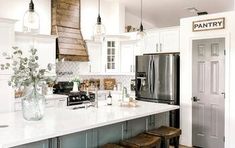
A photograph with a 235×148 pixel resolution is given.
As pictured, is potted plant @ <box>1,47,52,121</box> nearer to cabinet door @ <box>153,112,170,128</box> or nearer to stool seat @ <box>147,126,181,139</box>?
stool seat @ <box>147,126,181,139</box>

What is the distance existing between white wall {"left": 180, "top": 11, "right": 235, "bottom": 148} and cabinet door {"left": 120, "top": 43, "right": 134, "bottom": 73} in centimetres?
165

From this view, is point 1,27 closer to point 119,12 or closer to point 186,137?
point 119,12

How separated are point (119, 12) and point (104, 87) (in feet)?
7.04

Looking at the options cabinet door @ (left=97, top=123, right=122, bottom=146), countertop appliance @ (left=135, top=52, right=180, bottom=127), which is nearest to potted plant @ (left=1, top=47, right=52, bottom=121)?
cabinet door @ (left=97, top=123, right=122, bottom=146)

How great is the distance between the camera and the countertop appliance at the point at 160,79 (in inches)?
204

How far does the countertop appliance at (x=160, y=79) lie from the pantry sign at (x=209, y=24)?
69cm

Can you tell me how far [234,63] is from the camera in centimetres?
441

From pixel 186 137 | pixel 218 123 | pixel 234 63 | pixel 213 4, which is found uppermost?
pixel 213 4

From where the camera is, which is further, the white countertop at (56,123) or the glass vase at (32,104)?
the glass vase at (32,104)

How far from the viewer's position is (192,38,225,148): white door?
457cm

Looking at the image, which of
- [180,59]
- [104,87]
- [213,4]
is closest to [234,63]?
[180,59]

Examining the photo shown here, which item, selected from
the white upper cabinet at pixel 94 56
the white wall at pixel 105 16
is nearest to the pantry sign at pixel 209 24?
the white wall at pixel 105 16

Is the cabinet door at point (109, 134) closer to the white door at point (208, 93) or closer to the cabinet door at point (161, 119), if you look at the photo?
the cabinet door at point (161, 119)

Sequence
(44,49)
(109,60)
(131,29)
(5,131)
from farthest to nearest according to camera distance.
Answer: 1. (131,29)
2. (109,60)
3. (44,49)
4. (5,131)
